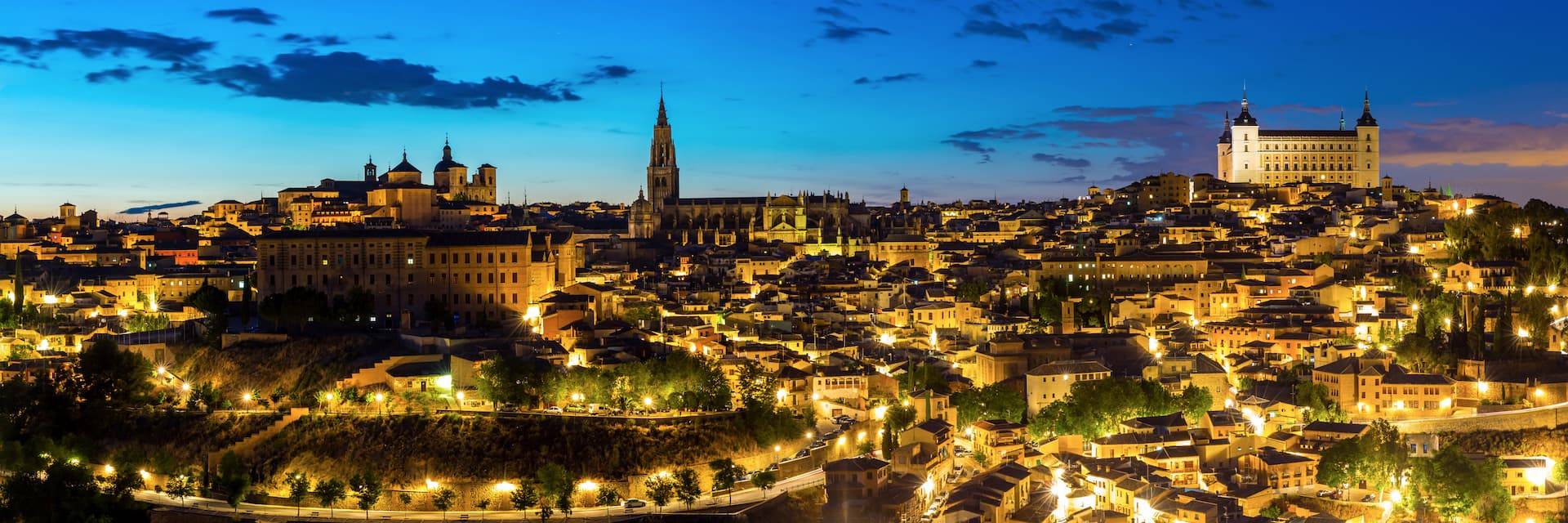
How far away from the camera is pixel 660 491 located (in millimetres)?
28875

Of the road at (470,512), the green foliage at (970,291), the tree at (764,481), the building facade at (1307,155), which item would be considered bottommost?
the road at (470,512)

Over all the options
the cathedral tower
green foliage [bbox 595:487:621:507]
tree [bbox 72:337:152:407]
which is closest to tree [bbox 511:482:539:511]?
green foliage [bbox 595:487:621:507]

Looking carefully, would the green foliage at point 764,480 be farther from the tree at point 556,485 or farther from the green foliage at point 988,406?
the green foliage at point 988,406

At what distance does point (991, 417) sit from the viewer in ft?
109

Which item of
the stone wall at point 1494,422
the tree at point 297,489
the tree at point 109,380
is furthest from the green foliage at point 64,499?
the stone wall at point 1494,422

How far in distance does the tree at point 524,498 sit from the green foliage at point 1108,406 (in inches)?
410

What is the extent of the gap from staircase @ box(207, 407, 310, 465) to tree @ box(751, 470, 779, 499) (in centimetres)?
1018

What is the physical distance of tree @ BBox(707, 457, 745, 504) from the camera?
96.1 feet

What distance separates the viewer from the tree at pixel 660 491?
28.8 metres

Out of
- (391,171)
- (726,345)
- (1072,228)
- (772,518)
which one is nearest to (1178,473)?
(772,518)

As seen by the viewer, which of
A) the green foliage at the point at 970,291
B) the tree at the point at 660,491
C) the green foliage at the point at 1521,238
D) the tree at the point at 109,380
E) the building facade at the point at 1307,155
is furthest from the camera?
the building facade at the point at 1307,155

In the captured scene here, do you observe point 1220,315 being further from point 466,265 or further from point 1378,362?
point 466,265

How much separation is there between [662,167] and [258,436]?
1604 inches

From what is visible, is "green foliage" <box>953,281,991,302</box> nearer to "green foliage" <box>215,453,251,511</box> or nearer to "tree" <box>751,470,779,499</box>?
"tree" <box>751,470,779,499</box>
